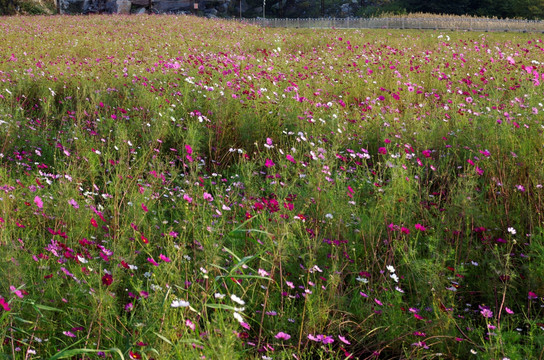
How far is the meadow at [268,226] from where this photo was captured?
2240mm

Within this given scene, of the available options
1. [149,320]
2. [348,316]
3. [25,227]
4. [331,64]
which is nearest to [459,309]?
[348,316]

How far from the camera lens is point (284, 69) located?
25.7ft

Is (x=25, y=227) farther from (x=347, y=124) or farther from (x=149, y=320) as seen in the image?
(x=347, y=124)

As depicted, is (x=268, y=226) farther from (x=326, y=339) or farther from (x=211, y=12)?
(x=211, y=12)

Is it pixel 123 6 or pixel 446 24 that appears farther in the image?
pixel 123 6

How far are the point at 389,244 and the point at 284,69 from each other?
536cm

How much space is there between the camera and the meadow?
2240 mm

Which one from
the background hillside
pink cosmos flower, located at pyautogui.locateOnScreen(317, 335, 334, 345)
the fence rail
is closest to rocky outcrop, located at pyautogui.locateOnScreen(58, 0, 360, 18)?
the background hillside

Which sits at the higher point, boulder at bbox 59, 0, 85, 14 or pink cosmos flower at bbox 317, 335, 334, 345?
boulder at bbox 59, 0, 85, 14

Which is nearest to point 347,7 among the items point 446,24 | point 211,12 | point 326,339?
point 211,12

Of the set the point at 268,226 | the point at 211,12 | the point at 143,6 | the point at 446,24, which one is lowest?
the point at 268,226

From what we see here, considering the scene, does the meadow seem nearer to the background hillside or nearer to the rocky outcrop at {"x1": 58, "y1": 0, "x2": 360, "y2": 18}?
the background hillside

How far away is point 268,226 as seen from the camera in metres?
2.88

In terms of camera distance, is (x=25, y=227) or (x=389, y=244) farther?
(x=25, y=227)
